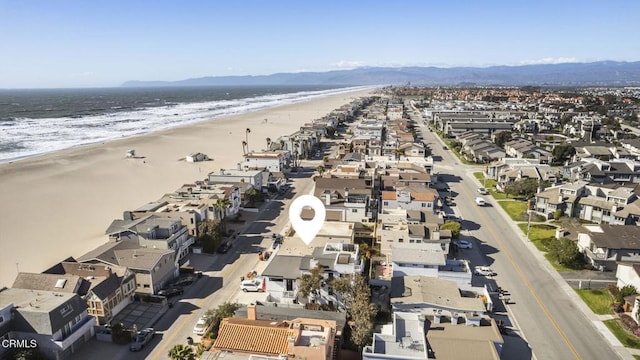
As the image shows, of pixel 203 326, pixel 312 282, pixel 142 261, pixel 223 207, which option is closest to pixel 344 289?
pixel 312 282

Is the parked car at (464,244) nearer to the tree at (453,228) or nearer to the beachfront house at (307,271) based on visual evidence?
the tree at (453,228)

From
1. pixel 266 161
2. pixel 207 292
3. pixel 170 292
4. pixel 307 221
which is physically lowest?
pixel 207 292

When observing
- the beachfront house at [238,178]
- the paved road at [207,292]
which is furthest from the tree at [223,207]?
the beachfront house at [238,178]

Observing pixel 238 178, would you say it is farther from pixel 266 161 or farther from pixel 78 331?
pixel 78 331

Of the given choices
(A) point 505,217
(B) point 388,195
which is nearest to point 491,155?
(A) point 505,217

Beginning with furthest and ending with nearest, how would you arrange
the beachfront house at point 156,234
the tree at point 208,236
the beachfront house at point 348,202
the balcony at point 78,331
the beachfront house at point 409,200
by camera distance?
the beachfront house at point 409,200
the beachfront house at point 348,202
the tree at point 208,236
the beachfront house at point 156,234
the balcony at point 78,331

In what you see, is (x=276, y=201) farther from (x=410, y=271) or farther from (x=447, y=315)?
(x=447, y=315)
